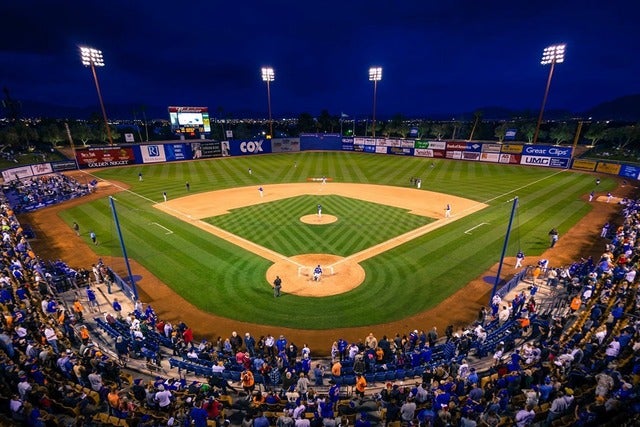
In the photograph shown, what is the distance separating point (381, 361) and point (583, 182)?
49.4 m

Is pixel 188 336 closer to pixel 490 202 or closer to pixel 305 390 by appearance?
pixel 305 390

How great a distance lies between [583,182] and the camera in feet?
153

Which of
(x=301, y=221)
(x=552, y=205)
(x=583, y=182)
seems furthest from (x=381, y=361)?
(x=583, y=182)

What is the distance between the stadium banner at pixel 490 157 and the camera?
6275cm

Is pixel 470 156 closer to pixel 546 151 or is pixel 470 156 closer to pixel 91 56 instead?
pixel 546 151

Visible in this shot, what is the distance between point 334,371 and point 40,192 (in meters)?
43.4

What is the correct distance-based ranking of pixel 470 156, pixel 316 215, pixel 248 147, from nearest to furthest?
pixel 316 215, pixel 470 156, pixel 248 147

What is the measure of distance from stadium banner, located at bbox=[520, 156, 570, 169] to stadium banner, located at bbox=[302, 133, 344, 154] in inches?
1676

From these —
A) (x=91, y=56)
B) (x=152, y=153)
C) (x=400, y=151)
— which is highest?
(x=91, y=56)

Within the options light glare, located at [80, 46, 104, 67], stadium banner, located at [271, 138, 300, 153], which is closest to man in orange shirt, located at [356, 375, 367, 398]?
light glare, located at [80, 46, 104, 67]

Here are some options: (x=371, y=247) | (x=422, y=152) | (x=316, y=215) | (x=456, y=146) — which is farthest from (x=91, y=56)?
(x=456, y=146)

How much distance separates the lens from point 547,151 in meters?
58.1

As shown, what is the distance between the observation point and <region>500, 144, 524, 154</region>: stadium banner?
60375mm

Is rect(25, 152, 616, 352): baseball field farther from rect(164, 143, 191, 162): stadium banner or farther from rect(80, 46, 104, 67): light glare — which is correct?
rect(80, 46, 104, 67): light glare
